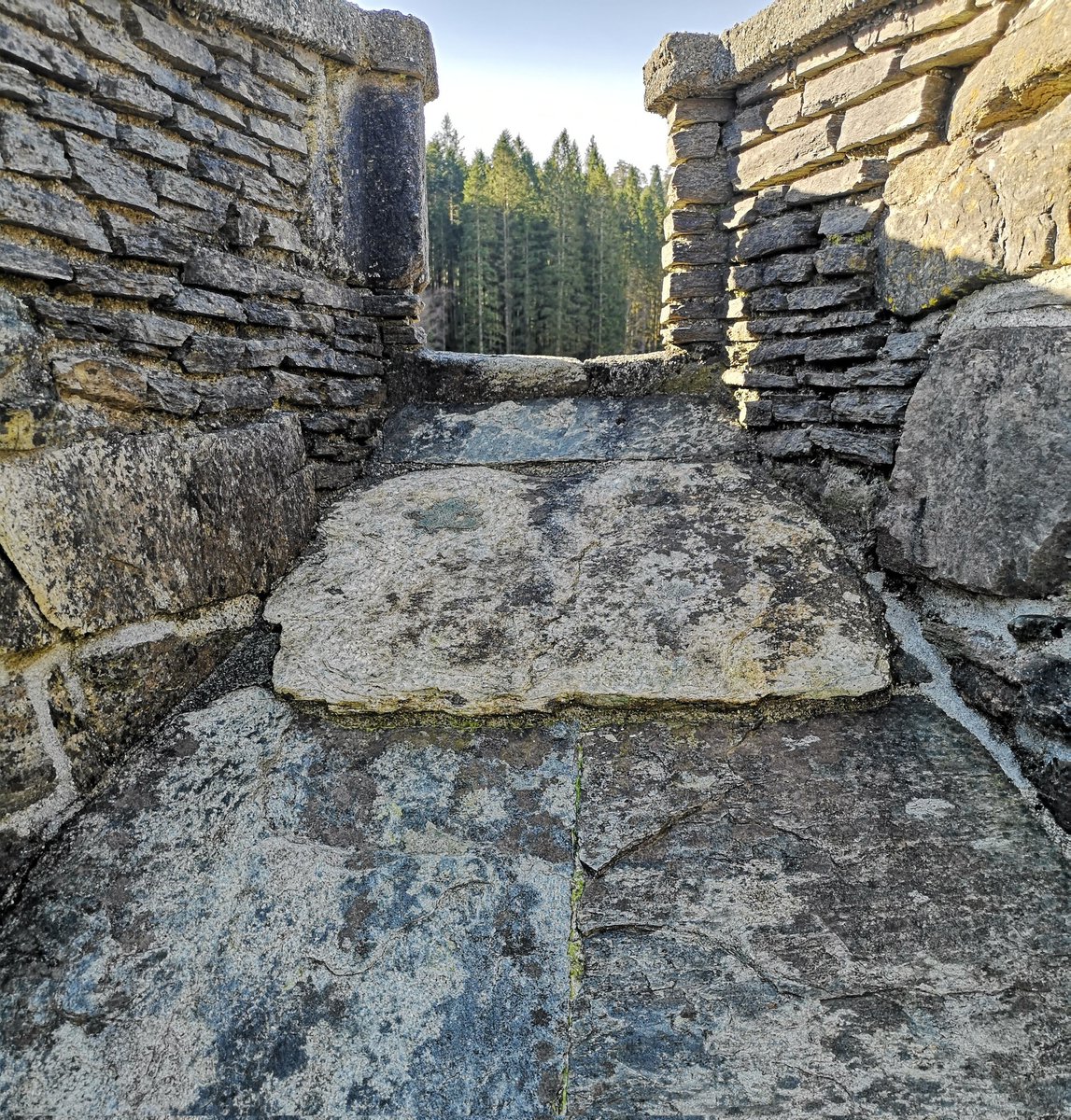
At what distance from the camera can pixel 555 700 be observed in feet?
6.27

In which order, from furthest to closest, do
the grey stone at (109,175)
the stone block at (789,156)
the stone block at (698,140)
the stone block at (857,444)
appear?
the stone block at (698,140) → the stone block at (789,156) → the stone block at (857,444) → the grey stone at (109,175)

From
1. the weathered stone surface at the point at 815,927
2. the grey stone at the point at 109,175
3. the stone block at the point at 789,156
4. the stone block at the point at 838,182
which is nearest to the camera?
the weathered stone surface at the point at 815,927

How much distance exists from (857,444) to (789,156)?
3.83ft

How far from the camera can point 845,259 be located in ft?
7.91

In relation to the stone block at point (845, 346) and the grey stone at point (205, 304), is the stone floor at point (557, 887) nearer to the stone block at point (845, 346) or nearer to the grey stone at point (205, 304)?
the stone block at point (845, 346)

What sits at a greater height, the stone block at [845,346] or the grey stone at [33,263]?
the grey stone at [33,263]

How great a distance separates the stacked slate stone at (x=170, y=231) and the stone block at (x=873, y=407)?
185 cm

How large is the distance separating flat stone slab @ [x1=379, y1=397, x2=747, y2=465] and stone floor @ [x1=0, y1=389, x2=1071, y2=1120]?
71cm

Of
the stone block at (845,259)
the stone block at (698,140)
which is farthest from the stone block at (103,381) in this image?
the stone block at (698,140)

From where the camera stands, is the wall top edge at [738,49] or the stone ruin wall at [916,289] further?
the wall top edge at [738,49]

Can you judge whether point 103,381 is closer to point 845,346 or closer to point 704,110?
point 845,346

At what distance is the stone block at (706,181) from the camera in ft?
9.87

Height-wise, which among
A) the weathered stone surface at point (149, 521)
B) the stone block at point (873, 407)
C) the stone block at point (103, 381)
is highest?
the stone block at point (103, 381)

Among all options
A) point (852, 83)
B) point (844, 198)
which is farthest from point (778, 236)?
point (852, 83)
